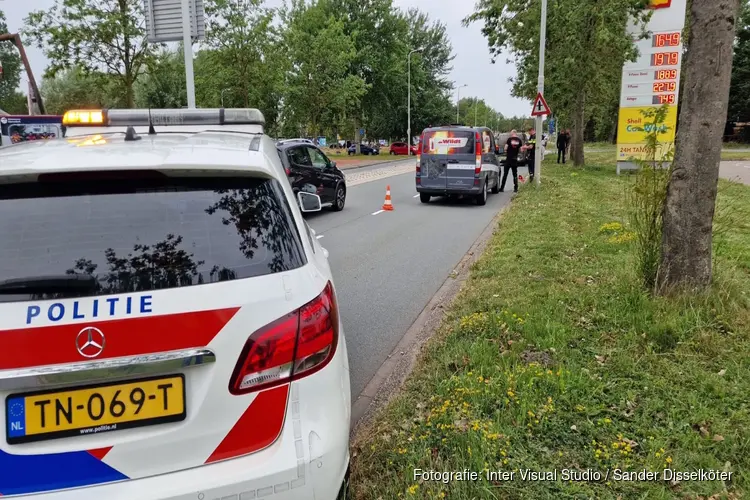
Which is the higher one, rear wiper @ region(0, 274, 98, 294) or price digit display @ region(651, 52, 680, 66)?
price digit display @ region(651, 52, 680, 66)

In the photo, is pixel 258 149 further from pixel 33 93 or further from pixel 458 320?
pixel 33 93

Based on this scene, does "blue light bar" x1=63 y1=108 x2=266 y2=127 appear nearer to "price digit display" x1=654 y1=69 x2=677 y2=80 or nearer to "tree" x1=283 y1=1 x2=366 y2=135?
"price digit display" x1=654 y1=69 x2=677 y2=80

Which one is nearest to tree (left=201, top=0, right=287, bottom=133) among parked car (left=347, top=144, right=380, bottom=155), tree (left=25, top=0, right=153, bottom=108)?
tree (left=25, top=0, right=153, bottom=108)

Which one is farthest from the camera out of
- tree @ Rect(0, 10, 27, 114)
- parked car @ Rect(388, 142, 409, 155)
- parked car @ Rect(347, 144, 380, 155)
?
tree @ Rect(0, 10, 27, 114)

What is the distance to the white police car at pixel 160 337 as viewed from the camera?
69.4 inches

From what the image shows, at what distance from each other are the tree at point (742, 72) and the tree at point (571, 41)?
32.9 meters

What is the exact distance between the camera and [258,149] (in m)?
2.51

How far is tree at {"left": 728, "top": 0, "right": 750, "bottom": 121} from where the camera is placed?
1913 inches

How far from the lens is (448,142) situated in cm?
1468

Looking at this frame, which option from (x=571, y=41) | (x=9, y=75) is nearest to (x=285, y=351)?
(x=571, y=41)

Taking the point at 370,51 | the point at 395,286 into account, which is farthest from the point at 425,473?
the point at 370,51

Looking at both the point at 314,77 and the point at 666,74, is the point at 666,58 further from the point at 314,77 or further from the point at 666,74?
the point at 314,77

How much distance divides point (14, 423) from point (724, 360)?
13.6 ft

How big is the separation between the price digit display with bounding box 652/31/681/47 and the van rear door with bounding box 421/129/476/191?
11.2 metres
